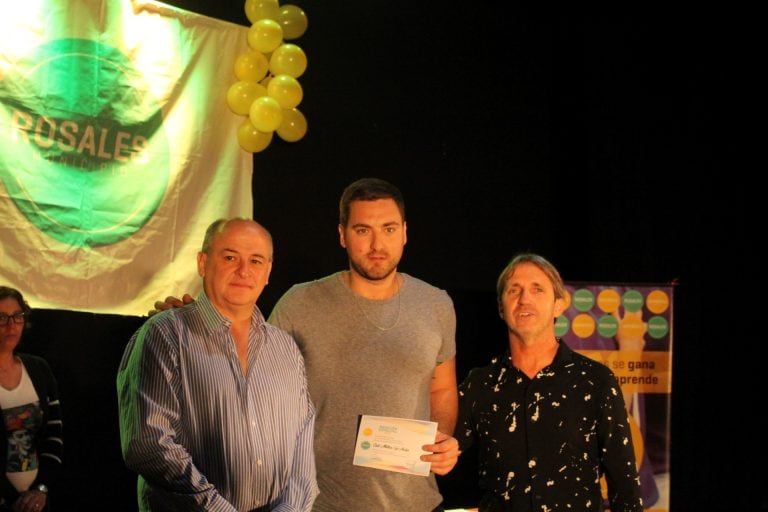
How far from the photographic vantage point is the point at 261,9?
4.32 metres

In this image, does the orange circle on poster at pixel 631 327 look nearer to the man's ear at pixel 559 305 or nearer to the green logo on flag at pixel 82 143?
the man's ear at pixel 559 305

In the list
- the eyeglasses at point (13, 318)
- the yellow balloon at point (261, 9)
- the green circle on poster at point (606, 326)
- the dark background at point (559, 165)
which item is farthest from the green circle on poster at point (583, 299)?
the eyeglasses at point (13, 318)

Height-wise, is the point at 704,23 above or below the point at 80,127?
above

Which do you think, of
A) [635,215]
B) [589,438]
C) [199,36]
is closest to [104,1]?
[199,36]

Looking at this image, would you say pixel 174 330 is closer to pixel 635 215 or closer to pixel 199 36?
pixel 199 36

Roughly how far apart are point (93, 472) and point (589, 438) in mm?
2499

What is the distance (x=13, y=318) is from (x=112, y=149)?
2.95 feet

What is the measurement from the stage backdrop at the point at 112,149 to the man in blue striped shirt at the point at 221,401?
4.99 ft

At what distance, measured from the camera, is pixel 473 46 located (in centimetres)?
539

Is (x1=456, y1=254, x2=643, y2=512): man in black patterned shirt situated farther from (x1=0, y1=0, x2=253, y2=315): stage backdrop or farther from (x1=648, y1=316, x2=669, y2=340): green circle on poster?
(x1=648, y1=316, x2=669, y2=340): green circle on poster

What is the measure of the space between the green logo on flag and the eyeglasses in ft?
1.29

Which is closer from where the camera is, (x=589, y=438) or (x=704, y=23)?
(x=589, y=438)

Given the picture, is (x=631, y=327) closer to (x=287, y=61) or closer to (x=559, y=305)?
(x=559, y=305)

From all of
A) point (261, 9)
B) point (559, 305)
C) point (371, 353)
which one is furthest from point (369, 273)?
point (261, 9)
